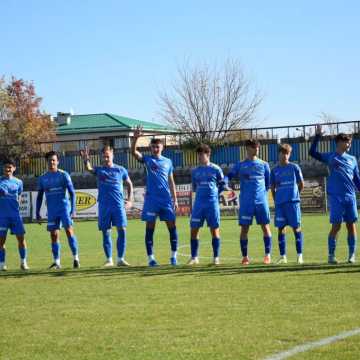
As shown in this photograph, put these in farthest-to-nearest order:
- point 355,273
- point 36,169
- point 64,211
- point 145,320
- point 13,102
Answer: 1. point 13,102
2. point 36,169
3. point 64,211
4. point 355,273
5. point 145,320

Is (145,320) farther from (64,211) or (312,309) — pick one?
(64,211)

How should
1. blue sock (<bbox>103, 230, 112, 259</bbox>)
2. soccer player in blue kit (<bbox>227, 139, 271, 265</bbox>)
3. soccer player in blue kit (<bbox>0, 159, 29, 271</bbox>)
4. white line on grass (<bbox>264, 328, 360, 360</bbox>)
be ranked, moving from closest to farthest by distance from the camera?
white line on grass (<bbox>264, 328, 360, 360</bbox>) < soccer player in blue kit (<bbox>227, 139, 271, 265</bbox>) < blue sock (<bbox>103, 230, 112, 259</bbox>) < soccer player in blue kit (<bbox>0, 159, 29, 271</bbox>)

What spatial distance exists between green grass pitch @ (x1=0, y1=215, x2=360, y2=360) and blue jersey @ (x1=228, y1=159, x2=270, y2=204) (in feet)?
3.77

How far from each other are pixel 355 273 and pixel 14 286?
193 inches

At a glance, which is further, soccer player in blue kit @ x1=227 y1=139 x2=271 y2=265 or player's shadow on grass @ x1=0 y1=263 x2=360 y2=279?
soccer player in blue kit @ x1=227 y1=139 x2=271 y2=265

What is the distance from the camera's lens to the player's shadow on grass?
1284 centimetres

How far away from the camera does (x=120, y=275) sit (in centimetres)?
1312

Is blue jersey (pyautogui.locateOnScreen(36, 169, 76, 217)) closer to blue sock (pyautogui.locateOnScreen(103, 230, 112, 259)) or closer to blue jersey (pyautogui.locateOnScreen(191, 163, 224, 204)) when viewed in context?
blue sock (pyautogui.locateOnScreen(103, 230, 112, 259))

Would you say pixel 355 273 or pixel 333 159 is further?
pixel 333 159

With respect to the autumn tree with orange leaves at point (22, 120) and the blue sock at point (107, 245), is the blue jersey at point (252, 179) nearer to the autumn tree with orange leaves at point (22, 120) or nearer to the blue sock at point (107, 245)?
the blue sock at point (107, 245)

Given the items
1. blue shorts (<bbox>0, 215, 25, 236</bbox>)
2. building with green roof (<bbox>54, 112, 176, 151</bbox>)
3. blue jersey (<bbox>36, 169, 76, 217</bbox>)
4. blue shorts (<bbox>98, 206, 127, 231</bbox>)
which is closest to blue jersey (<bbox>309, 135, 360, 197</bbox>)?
blue shorts (<bbox>98, 206, 127, 231</bbox>)

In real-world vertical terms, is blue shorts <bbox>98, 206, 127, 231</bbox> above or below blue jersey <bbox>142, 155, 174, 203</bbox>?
below

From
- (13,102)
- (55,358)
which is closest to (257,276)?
(55,358)

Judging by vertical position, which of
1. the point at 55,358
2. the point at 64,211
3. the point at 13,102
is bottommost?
the point at 55,358
